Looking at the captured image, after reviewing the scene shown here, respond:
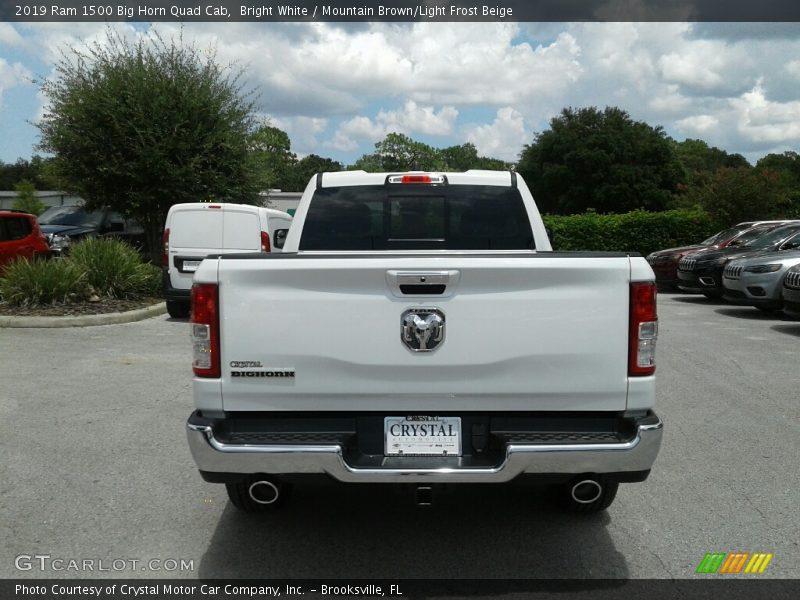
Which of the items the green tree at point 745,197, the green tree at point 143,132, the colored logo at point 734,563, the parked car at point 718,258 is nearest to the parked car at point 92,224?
the green tree at point 143,132

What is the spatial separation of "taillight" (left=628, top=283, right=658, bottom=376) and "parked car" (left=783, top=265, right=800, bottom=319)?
32.0 feet

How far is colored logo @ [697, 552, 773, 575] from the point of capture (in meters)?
3.89

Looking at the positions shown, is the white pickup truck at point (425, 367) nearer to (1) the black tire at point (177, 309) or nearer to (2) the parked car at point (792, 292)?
(2) the parked car at point (792, 292)

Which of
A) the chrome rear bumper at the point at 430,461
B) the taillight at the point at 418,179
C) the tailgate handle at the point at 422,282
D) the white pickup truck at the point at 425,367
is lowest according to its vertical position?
the chrome rear bumper at the point at 430,461

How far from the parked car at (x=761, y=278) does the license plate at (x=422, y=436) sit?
1194 cm

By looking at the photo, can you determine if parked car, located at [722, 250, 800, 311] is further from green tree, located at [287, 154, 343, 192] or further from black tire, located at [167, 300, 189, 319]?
green tree, located at [287, 154, 343, 192]

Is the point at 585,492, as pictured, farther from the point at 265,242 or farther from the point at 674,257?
the point at 674,257

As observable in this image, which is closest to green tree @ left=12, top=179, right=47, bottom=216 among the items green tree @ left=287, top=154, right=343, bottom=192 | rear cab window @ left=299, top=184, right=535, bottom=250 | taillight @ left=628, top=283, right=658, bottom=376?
rear cab window @ left=299, top=184, right=535, bottom=250

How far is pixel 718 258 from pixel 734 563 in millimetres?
13729

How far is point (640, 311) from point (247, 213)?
34.3 ft

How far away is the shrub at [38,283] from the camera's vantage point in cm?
1310

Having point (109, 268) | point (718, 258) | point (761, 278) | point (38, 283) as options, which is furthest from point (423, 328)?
point (718, 258)

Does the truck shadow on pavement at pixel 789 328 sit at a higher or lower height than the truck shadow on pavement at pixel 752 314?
higher

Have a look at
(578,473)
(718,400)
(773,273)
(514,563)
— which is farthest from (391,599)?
(773,273)
